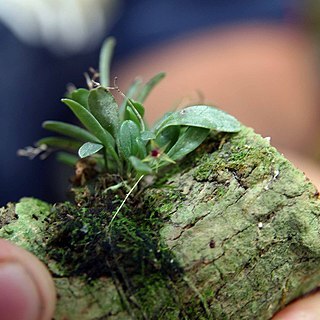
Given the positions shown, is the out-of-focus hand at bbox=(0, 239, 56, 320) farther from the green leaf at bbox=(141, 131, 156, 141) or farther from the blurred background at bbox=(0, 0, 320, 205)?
the blurred background at bbox=(0, 0, 320, 205)

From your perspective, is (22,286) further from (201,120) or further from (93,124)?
(201,120)

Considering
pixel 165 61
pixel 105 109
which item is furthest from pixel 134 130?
pixel 165 61

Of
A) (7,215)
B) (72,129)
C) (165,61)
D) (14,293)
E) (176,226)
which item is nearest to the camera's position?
(14,293)

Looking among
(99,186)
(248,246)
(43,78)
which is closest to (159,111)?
(43,78)

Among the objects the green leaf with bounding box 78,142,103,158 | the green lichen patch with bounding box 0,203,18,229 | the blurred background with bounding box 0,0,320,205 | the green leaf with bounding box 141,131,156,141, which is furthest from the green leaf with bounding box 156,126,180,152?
the blurred background with bounding box 0,0,320,205

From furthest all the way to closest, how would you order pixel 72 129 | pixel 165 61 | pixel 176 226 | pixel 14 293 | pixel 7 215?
pixel 165 61 → pixel 72 129 → pixel 7 215 → pixel 176 226 → pixel 14 293

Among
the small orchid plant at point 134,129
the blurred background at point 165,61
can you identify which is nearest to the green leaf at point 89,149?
the small orchid plant at point 134,129
